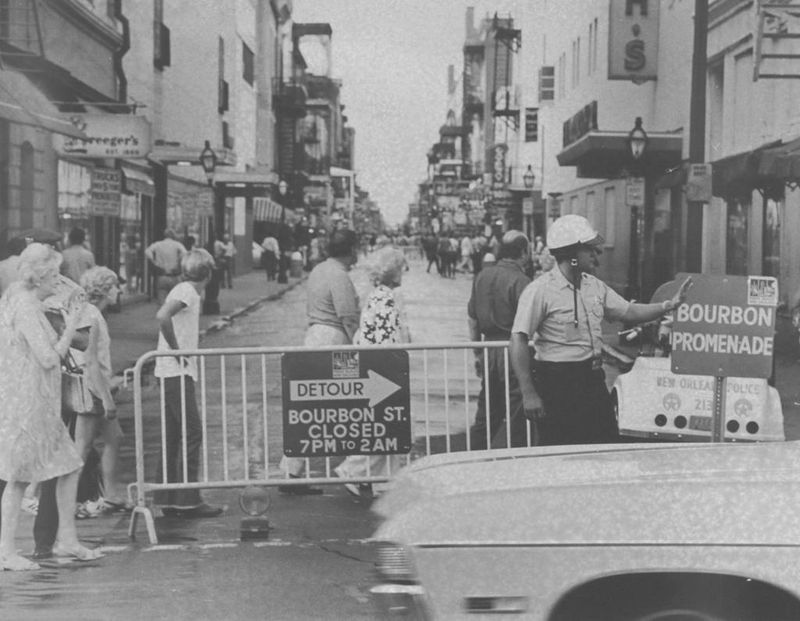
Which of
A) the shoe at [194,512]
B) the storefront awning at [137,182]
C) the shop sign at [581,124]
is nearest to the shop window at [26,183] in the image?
the storefront awning at [137,182]

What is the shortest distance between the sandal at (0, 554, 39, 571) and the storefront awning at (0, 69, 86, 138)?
11.5 meters

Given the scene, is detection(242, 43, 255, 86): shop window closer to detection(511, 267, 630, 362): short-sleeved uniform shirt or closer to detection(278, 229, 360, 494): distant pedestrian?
detection(278, 229, 360, 494): distant pedestrian

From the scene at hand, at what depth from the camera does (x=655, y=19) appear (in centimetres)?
3588

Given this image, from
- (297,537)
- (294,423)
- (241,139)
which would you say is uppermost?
(241,139)

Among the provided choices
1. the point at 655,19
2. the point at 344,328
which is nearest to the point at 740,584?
the point at 344,328

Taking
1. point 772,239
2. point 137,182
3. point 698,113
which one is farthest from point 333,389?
point 137,182

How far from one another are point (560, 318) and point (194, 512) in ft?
10.3

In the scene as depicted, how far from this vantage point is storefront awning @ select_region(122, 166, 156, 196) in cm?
3272

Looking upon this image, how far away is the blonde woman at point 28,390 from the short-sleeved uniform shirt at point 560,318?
2.54m

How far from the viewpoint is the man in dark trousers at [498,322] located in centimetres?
1012

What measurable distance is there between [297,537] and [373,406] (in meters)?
1.01

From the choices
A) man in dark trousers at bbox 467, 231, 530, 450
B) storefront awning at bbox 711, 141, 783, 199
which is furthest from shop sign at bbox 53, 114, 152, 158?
man in dark trousers at bbox 467, 231, 530, 450

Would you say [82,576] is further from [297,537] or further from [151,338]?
[151,338]

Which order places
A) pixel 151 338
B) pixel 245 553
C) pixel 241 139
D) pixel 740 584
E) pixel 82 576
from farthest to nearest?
pixel 241 139 → pixel 151 338 → pixel 245 553 → pixel 82 576 → pixel 740 584
